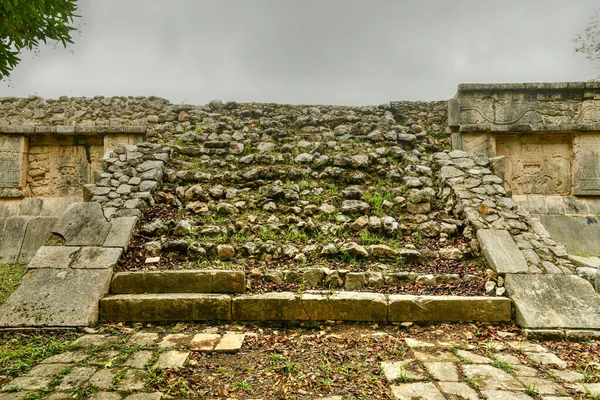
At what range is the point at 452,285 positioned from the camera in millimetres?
3811

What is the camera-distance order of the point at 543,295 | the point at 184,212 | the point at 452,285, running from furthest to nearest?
the point at 184,212, the point at 452,285, the point at 543,295

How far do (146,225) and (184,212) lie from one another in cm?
Result: 63

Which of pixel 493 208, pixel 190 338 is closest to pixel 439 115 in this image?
pixel 493 208

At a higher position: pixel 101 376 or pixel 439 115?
pixel 439 115

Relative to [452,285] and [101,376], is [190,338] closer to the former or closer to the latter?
[101,376]

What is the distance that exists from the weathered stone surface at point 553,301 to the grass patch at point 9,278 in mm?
5698

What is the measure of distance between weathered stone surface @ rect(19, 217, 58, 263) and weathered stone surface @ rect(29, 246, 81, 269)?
288 cm

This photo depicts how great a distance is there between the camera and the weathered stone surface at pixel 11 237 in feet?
21.1

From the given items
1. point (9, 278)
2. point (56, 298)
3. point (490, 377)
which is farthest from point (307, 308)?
point (9, 278)

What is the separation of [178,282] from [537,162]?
274 inches

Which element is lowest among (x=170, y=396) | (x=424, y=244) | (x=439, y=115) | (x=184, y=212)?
(x=170, y=396)

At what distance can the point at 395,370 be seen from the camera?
2.55 metres

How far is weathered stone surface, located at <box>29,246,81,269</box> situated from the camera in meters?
3.85

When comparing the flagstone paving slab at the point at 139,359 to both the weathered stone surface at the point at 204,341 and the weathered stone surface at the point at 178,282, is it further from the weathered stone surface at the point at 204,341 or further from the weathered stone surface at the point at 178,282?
the weathered stone surface at the point at 178,282
